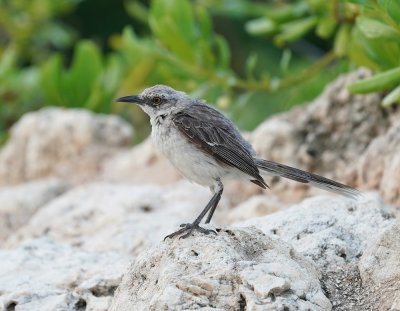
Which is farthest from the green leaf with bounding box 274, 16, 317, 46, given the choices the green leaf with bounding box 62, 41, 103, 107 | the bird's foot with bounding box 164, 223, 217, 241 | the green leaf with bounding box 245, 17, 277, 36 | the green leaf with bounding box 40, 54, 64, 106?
the bird's foot with bounding box 164, 223, 217, 241

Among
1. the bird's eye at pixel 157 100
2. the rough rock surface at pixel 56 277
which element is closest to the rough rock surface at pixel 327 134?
the bird's eye at pixel 157 100

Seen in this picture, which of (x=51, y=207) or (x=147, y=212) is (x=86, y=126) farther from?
(x=147, y=212)

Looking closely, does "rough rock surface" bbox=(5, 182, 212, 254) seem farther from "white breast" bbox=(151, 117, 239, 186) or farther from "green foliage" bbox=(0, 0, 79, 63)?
"green foliage" bbox=(0, 0, 79, 63)

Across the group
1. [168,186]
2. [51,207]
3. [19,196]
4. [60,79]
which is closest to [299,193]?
[168,186]

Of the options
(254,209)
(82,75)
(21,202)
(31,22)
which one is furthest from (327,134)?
(31,22)

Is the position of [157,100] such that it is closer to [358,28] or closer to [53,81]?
[358,28]

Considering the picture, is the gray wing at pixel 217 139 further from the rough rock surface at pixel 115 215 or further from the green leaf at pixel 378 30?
the green leaf at pixel 378 30

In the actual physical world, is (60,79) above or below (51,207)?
above
